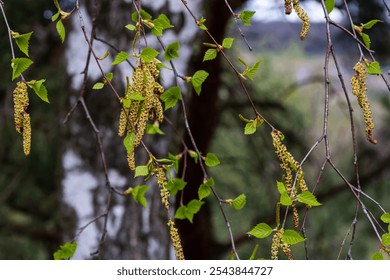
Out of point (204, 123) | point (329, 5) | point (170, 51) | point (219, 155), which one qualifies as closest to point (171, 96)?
point (170, 51)

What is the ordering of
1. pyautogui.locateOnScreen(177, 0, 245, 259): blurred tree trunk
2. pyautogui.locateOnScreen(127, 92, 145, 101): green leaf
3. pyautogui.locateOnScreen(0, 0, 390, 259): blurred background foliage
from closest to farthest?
pyautogui.locateOnScreen(127, 92, 145, 101): green leaf < pyautogui.locateOnScreen(177, 0, 245, 259): blurred tree trunk < pyautogui.locateOnScreen(0, 0, 390, 259): blurred background foliage

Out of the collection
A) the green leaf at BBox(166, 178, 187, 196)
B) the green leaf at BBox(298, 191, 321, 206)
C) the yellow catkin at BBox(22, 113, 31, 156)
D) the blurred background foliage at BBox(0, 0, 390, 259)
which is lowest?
the blurred background foliage at BBox(0, 0, 390, 259)

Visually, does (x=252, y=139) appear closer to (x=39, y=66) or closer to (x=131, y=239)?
(x=39, y=66)

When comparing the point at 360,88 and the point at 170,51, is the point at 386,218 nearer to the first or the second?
the point at 360,88

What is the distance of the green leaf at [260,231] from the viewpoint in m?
0.95

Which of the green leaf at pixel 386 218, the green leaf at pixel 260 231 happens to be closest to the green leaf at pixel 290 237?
the green leaf at pixel 260 231

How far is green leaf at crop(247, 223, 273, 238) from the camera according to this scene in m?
0.95

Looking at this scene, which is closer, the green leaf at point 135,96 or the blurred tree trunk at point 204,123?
the green leaf at point 135,96

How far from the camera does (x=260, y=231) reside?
3.14 ft

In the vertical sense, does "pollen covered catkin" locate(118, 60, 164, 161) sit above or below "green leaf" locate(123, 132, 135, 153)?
above

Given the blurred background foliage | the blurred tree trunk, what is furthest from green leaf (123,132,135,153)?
the blurred background foliage

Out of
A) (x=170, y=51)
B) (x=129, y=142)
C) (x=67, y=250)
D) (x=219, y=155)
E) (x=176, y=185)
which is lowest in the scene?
(x=219, y=155)

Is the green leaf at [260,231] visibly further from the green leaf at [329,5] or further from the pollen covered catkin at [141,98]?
the green leaf at [329,5]

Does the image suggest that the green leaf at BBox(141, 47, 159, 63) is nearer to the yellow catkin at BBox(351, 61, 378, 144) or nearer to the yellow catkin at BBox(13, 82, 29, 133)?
the yellow catkin at BBox(13, 82, 29, 133)
